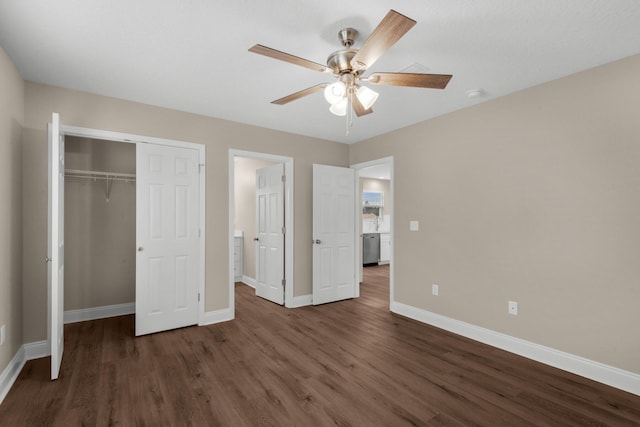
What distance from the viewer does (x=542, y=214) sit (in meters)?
2.82

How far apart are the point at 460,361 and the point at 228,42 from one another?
323 cm

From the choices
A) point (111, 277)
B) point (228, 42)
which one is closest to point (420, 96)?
point (228, 42)

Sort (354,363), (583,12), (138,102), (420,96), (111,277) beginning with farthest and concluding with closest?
(111,277), (138,102), (420,96), (354,363), (583,12)

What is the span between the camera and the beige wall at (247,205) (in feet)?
18.6

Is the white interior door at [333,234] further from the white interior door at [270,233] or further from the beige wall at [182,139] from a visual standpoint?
the white interior door at [270,233]

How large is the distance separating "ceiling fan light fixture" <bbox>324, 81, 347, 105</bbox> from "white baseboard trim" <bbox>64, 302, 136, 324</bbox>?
154 inches

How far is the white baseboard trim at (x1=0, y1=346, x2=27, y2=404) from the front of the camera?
2221mm

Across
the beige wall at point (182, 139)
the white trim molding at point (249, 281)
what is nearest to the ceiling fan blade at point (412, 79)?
the beige wall at point (182, 139)

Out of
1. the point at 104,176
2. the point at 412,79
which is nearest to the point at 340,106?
the point at 412,79

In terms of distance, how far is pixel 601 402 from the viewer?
217 centimetres

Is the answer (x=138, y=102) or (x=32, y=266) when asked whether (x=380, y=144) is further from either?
(x=32, y=266)

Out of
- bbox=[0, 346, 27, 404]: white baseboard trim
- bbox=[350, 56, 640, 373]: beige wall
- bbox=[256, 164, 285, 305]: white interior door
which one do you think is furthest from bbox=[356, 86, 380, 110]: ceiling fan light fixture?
bbox=[0, 346, 27, 404]: white baseboard trim

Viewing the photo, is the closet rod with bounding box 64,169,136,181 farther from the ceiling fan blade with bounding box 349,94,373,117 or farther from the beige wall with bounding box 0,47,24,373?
the ceiling fan blade with bounding box 349,94,373,117

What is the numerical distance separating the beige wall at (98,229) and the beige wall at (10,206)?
1209 millimetres
